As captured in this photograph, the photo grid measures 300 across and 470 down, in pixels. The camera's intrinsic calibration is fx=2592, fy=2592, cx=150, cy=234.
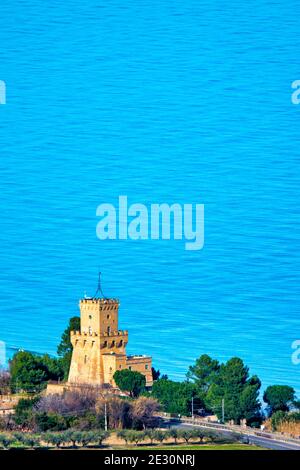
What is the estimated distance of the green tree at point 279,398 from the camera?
120 meters

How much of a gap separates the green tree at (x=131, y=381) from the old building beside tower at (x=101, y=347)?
1973 millimetres

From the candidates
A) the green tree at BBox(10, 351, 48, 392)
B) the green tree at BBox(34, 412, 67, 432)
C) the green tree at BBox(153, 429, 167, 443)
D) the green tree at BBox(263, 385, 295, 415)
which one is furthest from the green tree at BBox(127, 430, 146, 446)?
the green tree at BBox(10, 351, 48, 392)

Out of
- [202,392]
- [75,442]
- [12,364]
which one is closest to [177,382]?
[202,392]

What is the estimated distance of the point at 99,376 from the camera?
12312 centimetres

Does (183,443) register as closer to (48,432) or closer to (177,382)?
(48,432)

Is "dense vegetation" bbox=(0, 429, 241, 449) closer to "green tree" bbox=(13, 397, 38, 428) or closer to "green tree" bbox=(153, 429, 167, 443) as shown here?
"green tree" bbox=(153, 429, 167, 443)

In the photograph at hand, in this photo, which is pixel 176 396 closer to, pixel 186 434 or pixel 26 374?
pixel 26 374

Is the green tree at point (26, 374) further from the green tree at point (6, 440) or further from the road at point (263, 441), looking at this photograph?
the green tree at point (6, 440)

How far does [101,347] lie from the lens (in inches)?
4884

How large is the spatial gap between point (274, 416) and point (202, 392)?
6782 millimetres

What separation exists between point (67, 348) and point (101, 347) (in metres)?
4.78
